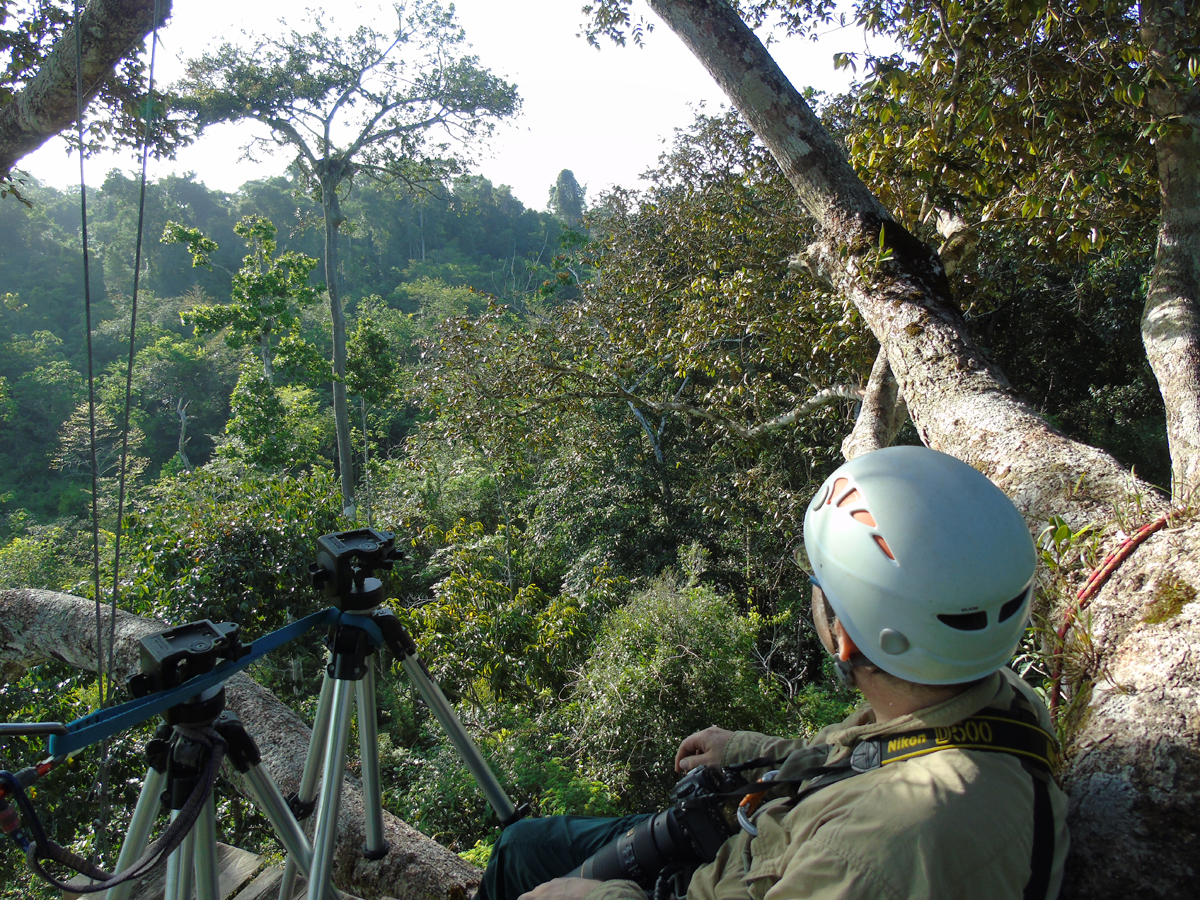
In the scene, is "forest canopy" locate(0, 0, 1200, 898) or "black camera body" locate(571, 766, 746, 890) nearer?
"black camera body" locate(571, 766, 746, 890)

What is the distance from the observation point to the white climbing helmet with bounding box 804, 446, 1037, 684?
945mm

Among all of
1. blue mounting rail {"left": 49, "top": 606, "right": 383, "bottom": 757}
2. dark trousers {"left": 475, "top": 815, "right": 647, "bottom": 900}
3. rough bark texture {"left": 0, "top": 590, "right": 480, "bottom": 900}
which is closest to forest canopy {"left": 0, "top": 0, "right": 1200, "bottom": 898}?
rough bark texture {"left": 0, "top": 590, "right": 480, "bottom": 900}

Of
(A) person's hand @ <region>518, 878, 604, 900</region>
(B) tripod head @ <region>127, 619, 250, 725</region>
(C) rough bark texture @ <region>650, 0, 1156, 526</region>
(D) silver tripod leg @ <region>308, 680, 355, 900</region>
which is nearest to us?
(B) tripod head @ <region>127, 619, 250, 725</region>

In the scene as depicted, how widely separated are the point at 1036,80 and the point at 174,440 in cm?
3739

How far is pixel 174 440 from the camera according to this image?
32156 mm

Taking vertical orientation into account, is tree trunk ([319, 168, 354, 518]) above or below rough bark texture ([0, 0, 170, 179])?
above

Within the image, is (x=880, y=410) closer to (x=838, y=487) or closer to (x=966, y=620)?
(x=838, y=487)

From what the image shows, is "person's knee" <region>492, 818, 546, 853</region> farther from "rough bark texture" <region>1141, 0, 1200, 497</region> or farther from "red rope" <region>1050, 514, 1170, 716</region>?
"rough bark texture" <region>1141, 0, 1200, 497</region>

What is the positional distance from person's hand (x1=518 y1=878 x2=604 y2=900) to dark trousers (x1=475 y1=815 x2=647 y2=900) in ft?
1.25

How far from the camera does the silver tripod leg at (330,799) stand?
4.22 ft

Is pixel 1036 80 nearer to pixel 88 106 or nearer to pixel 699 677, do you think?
pixel 699 677

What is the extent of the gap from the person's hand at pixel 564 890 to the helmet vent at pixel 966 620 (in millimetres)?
755

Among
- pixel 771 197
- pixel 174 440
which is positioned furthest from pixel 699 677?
→ pixel 174 440

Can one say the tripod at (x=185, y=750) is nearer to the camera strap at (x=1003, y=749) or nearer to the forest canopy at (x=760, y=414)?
the forest canopy at (x=760, y=414)
